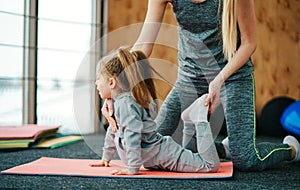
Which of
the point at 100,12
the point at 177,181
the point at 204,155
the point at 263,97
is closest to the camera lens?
the point at 177,181

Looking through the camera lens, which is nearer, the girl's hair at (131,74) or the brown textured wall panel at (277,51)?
the girl's hair at (131,74)

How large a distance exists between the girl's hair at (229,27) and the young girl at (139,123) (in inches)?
8.9

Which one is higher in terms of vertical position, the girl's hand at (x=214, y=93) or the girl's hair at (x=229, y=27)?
the girl's hair at (x=229, y=27)

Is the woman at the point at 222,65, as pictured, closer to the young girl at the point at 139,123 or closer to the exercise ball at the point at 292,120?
the young girl at the point at 139,123

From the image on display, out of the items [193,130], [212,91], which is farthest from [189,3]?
[193,130]

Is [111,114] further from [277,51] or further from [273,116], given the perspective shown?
[277,51]

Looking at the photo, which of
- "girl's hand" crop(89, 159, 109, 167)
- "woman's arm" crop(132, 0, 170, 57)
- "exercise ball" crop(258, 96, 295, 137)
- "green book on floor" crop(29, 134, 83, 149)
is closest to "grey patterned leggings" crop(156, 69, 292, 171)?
"woman's arm" crop(132, 0, 170, 57)

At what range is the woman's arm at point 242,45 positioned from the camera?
1.71 meters

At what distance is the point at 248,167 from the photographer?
1774mm

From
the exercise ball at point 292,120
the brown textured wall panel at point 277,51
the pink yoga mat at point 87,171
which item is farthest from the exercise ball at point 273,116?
the pink yoga mat at point 87,171

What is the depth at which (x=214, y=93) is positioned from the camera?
1.69 metres

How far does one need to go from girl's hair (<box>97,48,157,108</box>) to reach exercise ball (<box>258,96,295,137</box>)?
230 cm

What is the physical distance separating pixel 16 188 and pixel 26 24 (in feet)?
7.52

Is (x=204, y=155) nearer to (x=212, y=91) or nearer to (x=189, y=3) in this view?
(x=212, y=91)
